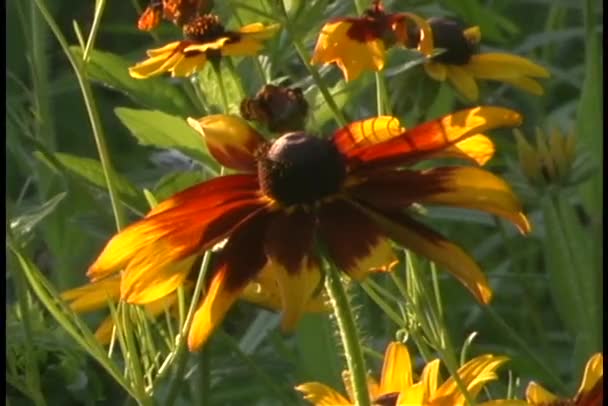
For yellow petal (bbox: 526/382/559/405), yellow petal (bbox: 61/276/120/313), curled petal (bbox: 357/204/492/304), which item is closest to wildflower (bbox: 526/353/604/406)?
yellow petal (bbox: 526/382/559/405)

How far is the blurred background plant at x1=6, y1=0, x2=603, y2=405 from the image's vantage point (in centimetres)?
116

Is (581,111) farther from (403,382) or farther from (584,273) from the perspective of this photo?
(403,382)

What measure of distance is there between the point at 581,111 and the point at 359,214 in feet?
2.35

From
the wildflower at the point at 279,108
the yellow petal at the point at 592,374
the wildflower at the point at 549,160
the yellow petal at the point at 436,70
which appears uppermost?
the wildflower at the point at 279,108

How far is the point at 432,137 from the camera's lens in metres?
1.02

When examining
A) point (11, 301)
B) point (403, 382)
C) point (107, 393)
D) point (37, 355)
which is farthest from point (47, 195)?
point (403, 382)

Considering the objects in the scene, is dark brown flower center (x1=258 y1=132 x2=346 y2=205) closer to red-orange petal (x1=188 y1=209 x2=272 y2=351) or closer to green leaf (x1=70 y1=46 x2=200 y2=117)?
red-orange petal (x1=188 y1=209 x2=272 y2=351)

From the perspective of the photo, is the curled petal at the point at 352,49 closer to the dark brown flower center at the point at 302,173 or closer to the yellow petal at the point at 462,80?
the dark brown flower center at the point at 302,173

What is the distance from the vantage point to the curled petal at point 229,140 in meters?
1.06

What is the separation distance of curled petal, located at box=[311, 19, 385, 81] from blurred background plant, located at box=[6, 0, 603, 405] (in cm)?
3

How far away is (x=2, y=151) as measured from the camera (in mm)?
1308

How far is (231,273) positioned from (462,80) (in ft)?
1.83

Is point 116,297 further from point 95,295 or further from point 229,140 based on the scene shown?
point 229,140

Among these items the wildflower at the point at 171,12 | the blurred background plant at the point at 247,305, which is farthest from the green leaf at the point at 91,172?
the wildflower at the point at 171,12
